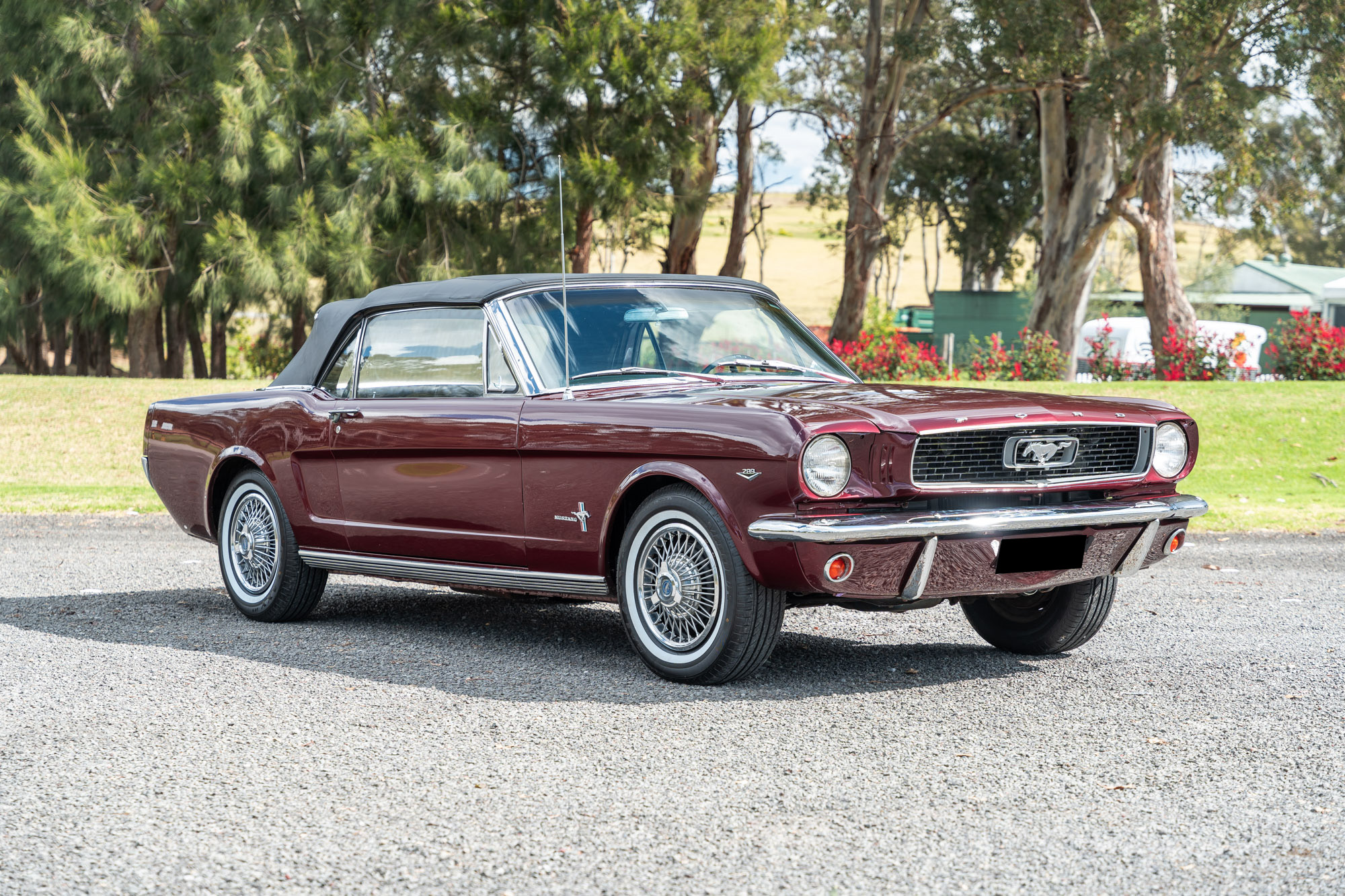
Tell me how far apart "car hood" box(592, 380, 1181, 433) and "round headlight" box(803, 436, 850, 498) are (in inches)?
2.7

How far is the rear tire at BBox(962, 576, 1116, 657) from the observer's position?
6.02 meters

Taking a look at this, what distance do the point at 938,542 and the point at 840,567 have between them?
364 mm

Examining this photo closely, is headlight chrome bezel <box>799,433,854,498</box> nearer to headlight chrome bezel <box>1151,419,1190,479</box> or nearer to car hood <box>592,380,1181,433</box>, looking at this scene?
car hood <box>592,380,1181,433</box>

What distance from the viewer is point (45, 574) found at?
8.74m

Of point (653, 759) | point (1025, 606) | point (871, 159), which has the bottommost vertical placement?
point (653, 759)

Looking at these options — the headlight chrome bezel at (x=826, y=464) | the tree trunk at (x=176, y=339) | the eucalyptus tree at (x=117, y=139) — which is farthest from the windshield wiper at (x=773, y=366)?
the tree trunk at (x=176, y=339)

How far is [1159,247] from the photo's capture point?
24.7 metres

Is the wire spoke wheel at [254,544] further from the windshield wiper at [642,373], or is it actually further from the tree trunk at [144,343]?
the tree trunk at [144,343]

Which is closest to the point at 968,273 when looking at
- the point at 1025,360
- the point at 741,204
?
the point at 741,204

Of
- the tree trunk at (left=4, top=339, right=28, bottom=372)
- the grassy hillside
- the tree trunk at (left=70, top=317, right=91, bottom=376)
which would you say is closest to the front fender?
the tree trunk at (left=70, top=317, right=91, bottom=376)

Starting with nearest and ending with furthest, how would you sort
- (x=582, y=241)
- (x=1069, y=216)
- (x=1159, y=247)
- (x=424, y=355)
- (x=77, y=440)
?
(x=424, y=355), (x=77, y=440), (x=1159, y=247), (x=582, y=241), (x=1069, y=216)

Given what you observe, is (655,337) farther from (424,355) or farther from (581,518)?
(424,355)

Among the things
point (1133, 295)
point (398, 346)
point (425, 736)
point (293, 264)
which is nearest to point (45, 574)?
point (398, 346)

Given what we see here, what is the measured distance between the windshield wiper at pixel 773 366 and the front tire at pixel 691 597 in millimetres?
1076
